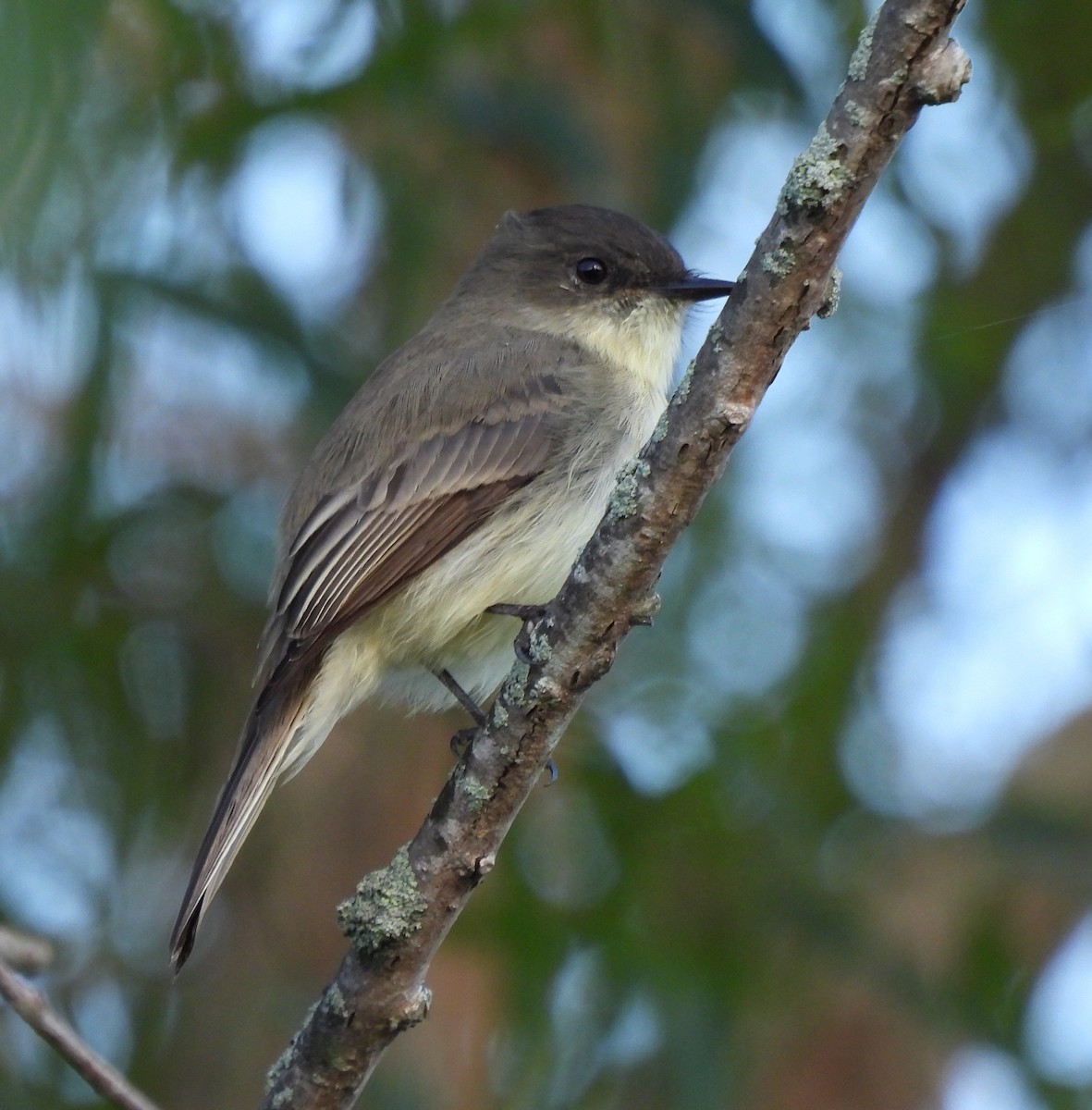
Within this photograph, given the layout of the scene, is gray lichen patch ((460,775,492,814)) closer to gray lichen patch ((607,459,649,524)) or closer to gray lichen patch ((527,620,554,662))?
gray lichen patch ((527,620,554,662))

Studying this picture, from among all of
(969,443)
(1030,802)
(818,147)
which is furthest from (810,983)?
(818,147)

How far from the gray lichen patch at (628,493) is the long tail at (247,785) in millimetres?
1224

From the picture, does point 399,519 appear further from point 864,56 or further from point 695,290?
point 864,56

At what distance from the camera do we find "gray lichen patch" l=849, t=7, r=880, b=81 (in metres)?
2.20

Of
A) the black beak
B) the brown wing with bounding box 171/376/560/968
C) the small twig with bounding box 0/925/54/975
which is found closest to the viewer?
the small twig with bounding box 0/925/54/975

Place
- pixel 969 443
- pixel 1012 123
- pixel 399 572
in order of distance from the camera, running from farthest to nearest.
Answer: pixel 969 443 < pixel 1012 123 < pixel 399 572

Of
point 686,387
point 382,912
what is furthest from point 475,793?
point 686,387

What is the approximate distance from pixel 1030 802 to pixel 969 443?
1.50 m

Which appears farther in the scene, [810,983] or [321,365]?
[810,983]

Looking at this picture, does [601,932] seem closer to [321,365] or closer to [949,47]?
[321,365]

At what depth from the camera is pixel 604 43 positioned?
4.87 metres

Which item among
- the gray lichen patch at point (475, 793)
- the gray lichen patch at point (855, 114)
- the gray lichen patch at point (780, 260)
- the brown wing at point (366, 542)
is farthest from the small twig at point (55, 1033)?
the gray lichen patch at point (855, 114)

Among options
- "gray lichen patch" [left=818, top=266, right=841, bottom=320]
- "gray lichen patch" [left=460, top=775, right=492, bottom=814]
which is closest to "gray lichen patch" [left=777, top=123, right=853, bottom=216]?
"gray lichen patch" [left=818, top=266, right=841, bottom=320]

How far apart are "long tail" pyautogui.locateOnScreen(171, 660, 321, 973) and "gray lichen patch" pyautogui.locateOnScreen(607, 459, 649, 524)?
1224 mm
